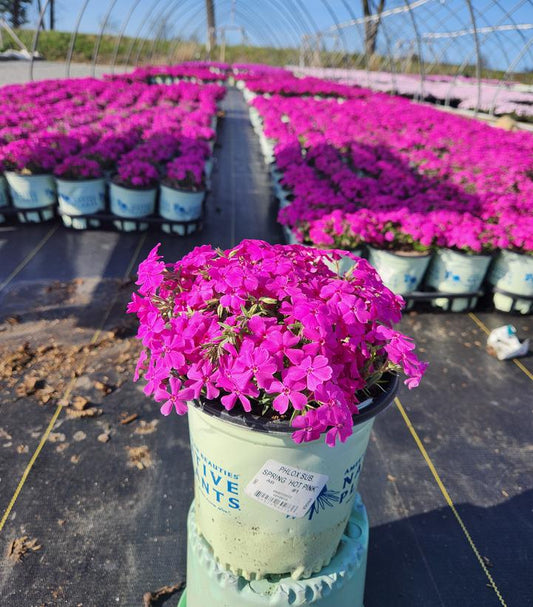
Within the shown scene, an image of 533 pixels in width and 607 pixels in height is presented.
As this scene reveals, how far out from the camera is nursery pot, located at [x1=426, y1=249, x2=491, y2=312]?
14.9ft

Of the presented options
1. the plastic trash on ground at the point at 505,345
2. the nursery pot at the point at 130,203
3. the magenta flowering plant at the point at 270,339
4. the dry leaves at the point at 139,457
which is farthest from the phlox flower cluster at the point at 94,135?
the magenta flowering plant at the point at 270,339

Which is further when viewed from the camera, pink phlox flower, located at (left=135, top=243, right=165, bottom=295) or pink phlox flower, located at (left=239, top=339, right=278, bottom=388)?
pink phlox flower, located at (left=135, top=243, right=165, bottom=295)

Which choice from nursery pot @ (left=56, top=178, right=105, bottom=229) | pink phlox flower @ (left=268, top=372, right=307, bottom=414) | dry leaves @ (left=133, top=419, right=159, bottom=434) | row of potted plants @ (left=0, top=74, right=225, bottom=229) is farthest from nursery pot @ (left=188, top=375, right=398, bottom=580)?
nursery pot @ (left=56, top=178, right=105, bottom=229)

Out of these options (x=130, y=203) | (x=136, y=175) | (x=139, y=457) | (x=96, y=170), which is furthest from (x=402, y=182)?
(x=139, y=457)

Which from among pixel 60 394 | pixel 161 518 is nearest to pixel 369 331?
pixel 161 518

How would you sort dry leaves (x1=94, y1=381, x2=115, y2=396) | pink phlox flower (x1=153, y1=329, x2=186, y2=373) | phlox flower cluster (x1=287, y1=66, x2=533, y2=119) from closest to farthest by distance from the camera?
1. pink phlox flower (x1=153, y1=329, x2=186, y2=373)
2. dry leaves (x1=94, y1=381, x2=115, y2=396)
3. phlox flower cluster (x1=287, y1=66, x2=533, y2=119)

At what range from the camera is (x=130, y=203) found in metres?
5.95

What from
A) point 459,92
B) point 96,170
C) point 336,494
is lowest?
point 336,494

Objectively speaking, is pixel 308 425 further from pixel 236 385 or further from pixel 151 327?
pixel 151 327

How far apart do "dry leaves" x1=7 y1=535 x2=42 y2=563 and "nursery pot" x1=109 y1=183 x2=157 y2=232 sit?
14.9 feet

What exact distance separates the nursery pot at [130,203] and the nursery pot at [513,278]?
4.58 meters

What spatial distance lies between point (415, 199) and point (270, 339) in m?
4.92

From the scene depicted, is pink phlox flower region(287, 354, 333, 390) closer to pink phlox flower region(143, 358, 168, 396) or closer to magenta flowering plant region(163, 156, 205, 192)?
pink phlox flower region(143, 358, 168, 396)

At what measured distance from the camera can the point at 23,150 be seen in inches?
234
